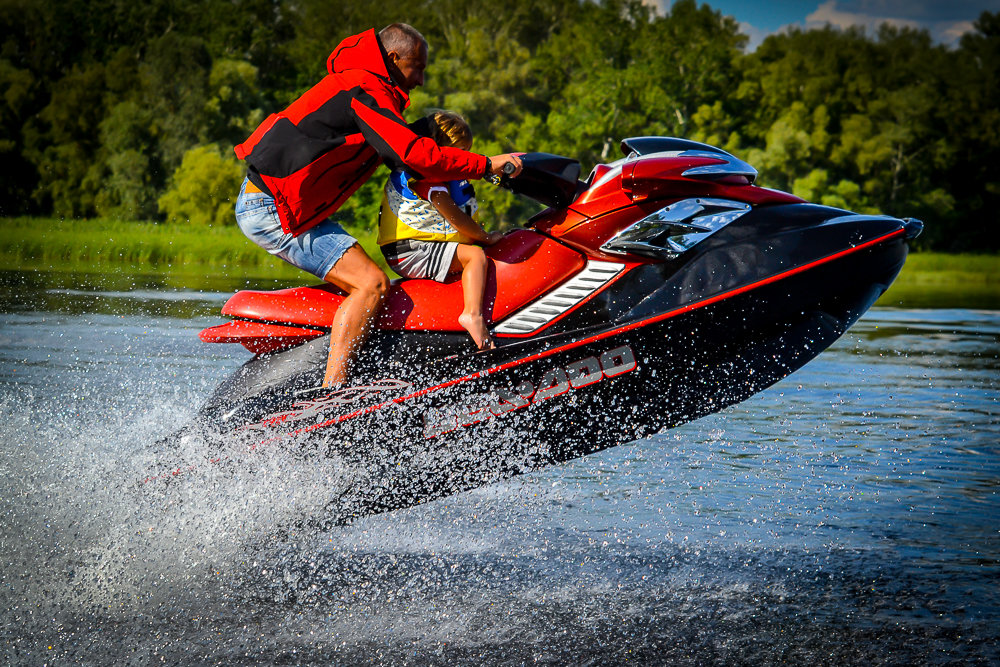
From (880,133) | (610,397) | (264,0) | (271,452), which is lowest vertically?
(271,452)

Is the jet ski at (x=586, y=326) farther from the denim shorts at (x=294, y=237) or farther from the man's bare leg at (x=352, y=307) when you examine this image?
the denim shorts at (x=294, y=237)

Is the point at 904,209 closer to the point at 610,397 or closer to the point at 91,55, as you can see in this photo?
the point at 91,55

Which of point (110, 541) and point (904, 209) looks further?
point (904, 209)

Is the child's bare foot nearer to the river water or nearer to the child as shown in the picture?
the child

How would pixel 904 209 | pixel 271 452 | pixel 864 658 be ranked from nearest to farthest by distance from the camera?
pixel 864 658 < pixel 271 452 < pixel 904 209

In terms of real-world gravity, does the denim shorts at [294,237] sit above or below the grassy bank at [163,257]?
above

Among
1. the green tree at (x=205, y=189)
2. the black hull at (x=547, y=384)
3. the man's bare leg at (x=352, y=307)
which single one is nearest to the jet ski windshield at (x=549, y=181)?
the black hull at (x=547, y=384)

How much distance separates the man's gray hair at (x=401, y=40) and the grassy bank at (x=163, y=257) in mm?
12121

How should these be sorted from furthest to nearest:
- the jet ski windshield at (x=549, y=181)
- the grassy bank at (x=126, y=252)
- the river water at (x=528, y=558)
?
the grassy bank at (x=126, y=252) < the jet ski windshield at (x=549, y=181) < the river water at (x=528, y=558)

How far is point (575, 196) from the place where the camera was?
390cm

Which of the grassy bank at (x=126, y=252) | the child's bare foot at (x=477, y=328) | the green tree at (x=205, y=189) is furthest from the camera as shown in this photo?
the green tree at (x=205, y=189)

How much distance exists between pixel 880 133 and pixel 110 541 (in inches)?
1790

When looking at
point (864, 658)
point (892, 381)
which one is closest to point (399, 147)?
point (864, 658)

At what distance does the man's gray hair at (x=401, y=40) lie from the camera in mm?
3652
